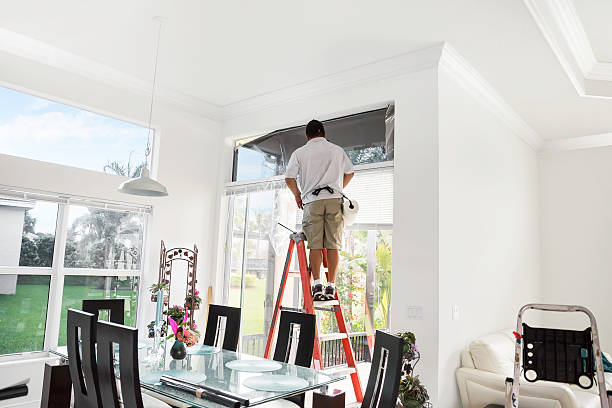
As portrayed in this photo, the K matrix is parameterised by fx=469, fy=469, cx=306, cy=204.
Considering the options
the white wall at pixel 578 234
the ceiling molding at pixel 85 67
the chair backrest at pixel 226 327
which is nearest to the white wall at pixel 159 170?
the ceiling molding at pixel 85 67

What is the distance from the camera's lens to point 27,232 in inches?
148

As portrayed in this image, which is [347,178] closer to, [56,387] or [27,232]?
[56,387]

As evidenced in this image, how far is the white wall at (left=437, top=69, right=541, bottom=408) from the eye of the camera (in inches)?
136

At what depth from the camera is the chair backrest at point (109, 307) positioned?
3500mm

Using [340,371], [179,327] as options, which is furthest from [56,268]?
[340,371]

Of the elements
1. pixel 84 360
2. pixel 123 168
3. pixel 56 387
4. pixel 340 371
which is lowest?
pixel 56 387

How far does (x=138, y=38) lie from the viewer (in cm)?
357

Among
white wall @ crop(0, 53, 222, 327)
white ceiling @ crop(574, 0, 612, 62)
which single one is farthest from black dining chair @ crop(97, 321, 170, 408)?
white ceiling @ crop(574, 0, 612, 62)

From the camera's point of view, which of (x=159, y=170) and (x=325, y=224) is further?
(x=159, y=170)

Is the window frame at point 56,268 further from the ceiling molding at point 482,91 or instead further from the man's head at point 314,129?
the ceiling molding at point 482,91

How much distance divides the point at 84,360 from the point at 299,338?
1320 mm

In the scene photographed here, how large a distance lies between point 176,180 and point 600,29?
3819mm

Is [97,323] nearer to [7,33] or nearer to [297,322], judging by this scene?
[297,322]

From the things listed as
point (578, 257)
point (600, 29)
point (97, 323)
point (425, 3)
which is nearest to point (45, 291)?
point (97, 323)
